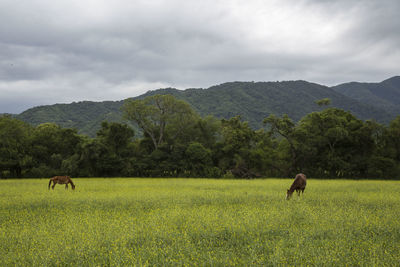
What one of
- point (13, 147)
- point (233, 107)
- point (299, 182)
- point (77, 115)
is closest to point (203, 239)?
point (299, 182)

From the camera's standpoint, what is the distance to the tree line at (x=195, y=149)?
141ft

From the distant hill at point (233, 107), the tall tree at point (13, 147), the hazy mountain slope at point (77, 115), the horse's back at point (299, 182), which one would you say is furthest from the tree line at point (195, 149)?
the distant hill at point (233, 107)

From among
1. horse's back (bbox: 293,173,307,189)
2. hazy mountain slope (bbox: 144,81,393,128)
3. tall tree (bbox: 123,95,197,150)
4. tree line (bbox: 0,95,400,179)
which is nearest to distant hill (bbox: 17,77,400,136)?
hazy mountain slope (bbox: 144,81,393,128)

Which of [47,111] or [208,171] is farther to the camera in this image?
[47,111]

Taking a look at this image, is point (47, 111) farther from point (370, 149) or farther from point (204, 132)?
point (370, 149)

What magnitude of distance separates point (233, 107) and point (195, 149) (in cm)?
6965

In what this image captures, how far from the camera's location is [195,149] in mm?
46625

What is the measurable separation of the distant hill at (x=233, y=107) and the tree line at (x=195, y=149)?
36.4 m

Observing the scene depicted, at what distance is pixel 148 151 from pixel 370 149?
125 feet

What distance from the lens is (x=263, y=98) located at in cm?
13588

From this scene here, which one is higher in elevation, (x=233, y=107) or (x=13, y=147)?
(x=233, y=107)

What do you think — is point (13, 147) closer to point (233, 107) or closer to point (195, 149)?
point (195, 149)

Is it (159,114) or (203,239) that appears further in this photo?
(159,114)

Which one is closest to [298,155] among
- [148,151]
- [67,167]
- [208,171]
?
[208,171]
